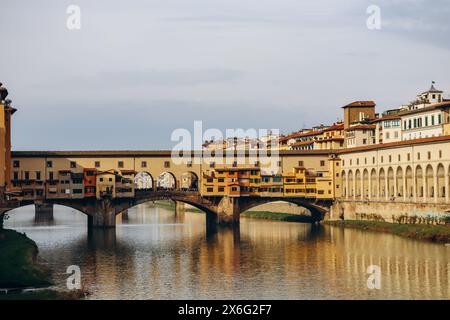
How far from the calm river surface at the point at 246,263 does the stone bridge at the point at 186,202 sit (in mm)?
2472

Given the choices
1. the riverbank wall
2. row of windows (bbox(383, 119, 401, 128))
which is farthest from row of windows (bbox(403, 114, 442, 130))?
the riverbank wall

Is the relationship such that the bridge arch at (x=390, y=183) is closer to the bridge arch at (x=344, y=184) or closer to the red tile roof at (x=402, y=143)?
the red tile roof at (x=402, y=143)

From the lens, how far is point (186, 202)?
86.4m

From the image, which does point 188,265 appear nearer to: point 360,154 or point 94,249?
point 94,249

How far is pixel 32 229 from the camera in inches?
3246

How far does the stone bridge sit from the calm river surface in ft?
8.11

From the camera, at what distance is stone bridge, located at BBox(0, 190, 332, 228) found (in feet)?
270

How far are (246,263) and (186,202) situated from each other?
3280 centimetres

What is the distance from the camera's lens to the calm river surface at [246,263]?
4303cm

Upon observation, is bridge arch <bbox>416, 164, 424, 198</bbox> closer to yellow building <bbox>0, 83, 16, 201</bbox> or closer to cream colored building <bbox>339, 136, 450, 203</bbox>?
cream colored building <bbox>339, 136, 450, 203</bbox>

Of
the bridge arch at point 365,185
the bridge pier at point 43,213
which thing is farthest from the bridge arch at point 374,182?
the bridge pier at point 43,213
